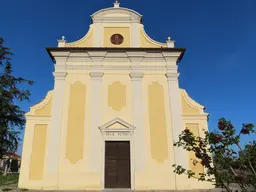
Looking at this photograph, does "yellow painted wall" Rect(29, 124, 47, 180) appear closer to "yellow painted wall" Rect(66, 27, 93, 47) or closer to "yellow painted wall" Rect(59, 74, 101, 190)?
"yellow painted wall" Rect(59, 74, 101, 190)

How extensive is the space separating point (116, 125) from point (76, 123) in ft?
7.64

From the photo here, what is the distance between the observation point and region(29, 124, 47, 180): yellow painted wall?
11477 mm

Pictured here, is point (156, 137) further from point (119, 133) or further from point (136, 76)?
point (136, 76)

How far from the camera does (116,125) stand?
12.4 meters

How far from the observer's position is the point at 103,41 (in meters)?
14.2

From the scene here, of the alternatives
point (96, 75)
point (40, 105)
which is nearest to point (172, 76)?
point (96, 75)

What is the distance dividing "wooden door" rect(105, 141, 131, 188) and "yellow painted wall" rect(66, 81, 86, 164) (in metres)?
1.58

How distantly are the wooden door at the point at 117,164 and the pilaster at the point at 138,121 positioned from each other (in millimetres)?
549

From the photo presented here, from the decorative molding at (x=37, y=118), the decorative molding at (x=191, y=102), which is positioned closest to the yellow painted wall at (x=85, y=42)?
the decorative molding at (x=37, y=118)

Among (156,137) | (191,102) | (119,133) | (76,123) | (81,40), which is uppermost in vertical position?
(81,40)

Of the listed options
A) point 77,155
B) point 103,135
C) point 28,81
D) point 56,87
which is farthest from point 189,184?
point 28,81

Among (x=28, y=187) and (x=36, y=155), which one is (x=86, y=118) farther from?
(x=28, y=187)

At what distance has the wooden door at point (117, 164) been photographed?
38.0ft

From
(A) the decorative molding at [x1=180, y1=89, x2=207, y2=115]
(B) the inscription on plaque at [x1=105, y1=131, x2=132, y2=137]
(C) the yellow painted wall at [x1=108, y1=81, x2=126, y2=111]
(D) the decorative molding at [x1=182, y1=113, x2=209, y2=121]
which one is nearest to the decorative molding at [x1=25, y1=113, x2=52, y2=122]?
(B) the inscription on plaque at [x1=105, y1=131, x2=132, y2=137]
